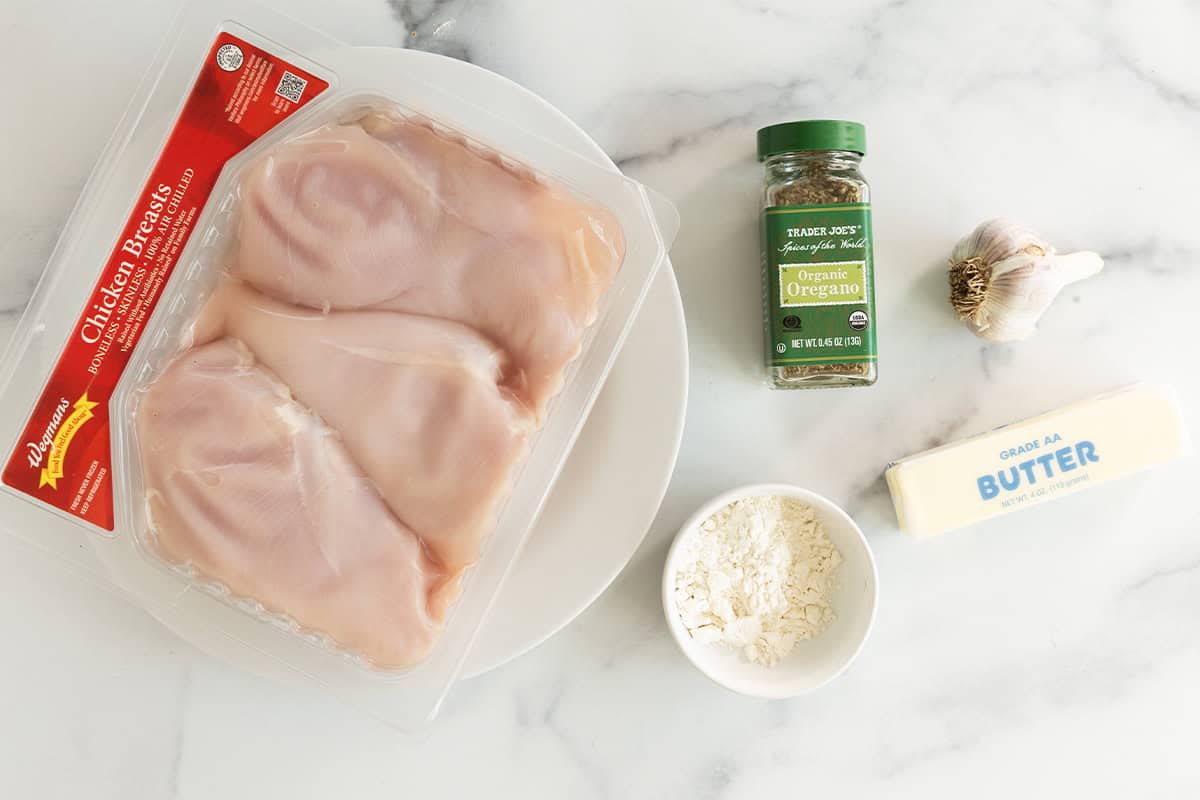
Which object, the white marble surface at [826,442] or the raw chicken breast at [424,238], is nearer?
the raw chicken breast at [424,238]

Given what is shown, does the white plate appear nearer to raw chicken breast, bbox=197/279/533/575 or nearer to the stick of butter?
raw chicken breast, bbox=197/279/533/575

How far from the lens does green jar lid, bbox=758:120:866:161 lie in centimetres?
102

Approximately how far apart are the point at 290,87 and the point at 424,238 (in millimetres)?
Result: 222

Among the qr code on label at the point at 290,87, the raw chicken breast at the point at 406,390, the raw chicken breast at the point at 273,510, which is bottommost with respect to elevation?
the raw chicken breast at the point at 273,510

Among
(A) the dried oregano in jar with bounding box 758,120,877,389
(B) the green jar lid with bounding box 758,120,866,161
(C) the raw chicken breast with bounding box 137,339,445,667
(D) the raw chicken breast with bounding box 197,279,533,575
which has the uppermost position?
(B) the green jar lid with bounding box 758,120,866,161

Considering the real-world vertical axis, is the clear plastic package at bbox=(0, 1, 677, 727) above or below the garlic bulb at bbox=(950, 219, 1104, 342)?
below

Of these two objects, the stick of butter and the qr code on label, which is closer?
the qr code on label

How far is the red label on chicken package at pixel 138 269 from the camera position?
0.96 meters

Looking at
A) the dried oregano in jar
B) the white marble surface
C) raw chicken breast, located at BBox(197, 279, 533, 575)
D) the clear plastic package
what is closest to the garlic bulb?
the white marble surface

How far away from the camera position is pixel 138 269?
978mm

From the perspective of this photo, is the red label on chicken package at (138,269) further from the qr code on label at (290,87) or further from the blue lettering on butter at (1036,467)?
the blue lettering on butter at (1036,467)

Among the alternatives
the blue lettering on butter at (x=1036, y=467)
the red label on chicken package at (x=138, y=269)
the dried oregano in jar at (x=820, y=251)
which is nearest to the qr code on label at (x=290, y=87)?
the red label on chicken package at (x=138, y=269)

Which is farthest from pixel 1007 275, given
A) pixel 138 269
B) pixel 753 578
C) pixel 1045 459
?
pixel 138 269

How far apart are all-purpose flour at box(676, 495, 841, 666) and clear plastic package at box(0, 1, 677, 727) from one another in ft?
0.86
